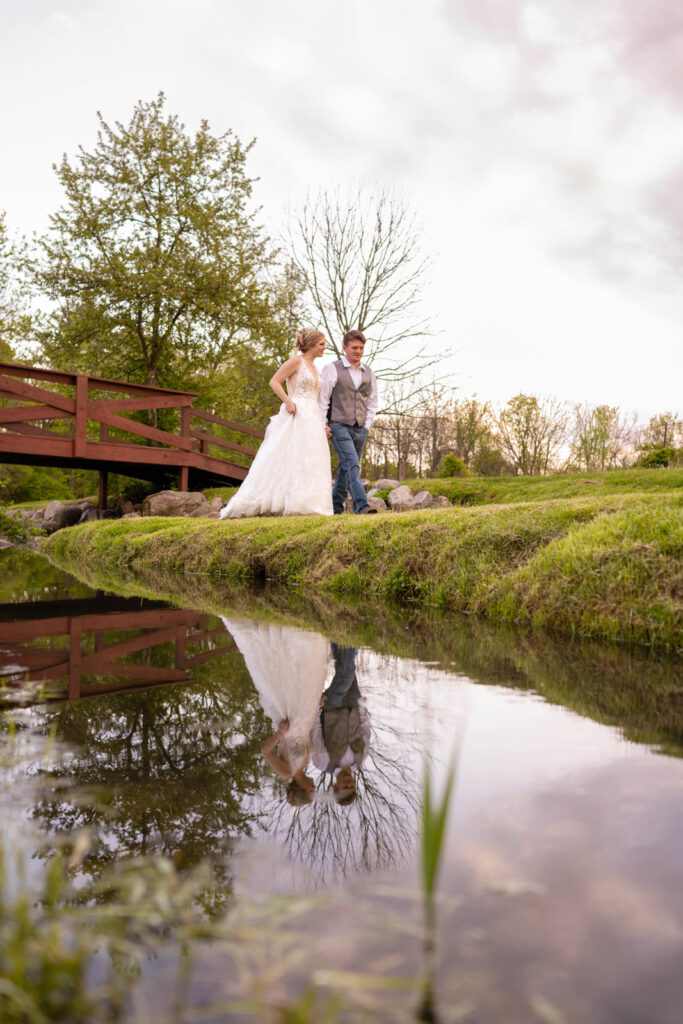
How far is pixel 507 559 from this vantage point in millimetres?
4668

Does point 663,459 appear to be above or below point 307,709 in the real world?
above

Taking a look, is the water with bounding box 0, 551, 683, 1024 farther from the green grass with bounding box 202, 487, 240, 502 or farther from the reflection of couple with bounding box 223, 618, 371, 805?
the green grass with bounding box 202, 487, 240, 502

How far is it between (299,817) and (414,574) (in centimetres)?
404

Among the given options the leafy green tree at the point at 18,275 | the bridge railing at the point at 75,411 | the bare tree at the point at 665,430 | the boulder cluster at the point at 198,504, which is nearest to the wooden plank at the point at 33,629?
the bridge railing at the point at 75,411

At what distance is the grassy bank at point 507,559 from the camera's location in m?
3.61

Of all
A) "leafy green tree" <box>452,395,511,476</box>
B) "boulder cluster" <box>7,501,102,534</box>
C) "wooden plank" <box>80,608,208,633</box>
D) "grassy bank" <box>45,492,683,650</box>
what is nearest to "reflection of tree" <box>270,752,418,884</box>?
"grassy bank" <box>45,492,683,650</box>

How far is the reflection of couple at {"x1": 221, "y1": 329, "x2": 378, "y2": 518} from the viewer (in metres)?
8.62

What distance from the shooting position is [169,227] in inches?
771

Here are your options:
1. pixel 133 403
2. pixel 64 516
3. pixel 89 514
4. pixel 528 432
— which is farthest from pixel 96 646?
pixel 528 432

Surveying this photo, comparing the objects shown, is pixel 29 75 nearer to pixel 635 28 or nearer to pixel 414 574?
pixel 635 28

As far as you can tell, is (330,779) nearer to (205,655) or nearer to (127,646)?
(205,655)

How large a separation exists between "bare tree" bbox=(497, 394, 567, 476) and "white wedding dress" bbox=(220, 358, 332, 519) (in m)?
19.1

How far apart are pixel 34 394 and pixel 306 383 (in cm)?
543

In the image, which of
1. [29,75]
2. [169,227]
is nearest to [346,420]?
[29,75]
